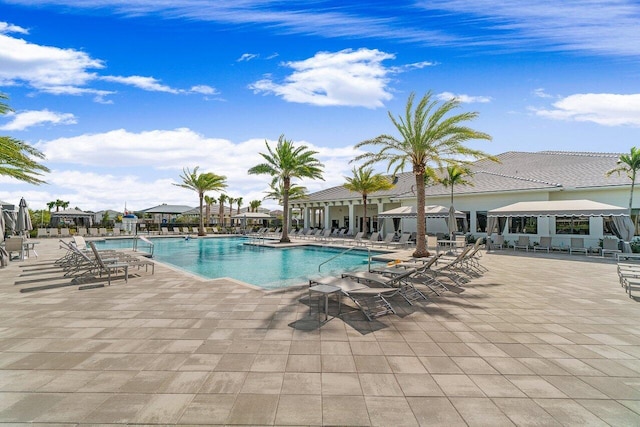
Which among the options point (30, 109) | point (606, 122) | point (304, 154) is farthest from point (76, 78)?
point (606, 122)

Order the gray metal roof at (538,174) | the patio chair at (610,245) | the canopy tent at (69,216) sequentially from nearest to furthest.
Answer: the patio chair at (610,245) → the gray metal roof at (538,174) → the canopy tent at (69,216)

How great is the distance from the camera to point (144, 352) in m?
3.93

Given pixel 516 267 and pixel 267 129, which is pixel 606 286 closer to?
pixel 516 267

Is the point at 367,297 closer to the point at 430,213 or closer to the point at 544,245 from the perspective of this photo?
the point at 430,213

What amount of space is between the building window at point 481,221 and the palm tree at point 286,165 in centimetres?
1191

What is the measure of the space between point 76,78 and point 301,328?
42.5 feet

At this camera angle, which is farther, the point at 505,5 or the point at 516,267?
the point at 516,267

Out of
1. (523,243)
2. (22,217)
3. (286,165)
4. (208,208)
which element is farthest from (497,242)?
(208,208)

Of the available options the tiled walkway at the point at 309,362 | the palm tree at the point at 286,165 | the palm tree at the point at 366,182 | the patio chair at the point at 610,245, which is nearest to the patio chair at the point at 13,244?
the tiled walkway at the point at 309,362

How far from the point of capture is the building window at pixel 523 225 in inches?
786

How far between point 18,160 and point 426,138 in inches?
588

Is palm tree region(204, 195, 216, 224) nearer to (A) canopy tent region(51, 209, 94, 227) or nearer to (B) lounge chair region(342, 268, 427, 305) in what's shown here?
(A) canopy tent region(51, 209, 94, 227)

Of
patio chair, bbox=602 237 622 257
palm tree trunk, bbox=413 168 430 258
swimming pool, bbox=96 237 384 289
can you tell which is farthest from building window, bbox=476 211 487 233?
palm tree trunk, bbox=413 168 430 258

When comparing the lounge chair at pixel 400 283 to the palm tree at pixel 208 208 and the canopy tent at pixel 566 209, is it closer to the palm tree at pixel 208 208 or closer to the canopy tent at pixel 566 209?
the canopy tent at pixel 566 209
